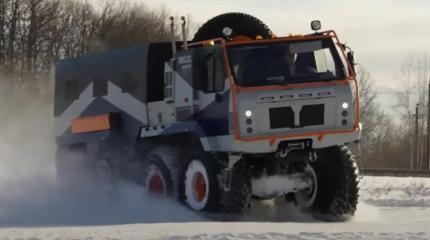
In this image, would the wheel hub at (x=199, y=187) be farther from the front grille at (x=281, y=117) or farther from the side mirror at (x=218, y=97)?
the front grille at (x=281, y=117)

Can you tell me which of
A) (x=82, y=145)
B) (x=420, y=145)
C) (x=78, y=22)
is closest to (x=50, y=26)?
(x=78, y=22)

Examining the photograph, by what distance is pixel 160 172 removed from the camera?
16.5 m

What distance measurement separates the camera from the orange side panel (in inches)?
714

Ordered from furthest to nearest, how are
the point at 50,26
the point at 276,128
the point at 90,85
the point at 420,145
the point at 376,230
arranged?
the point at 420,145 < the point at 50,26 < the point at 90,85 < the point at 276,128 < the point at 376,230

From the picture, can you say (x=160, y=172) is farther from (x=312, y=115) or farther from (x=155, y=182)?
(x=312, y=115)

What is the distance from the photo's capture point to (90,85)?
62.5 feet

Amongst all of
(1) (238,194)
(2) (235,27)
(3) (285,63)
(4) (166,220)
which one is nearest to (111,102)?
(2) (235,27)

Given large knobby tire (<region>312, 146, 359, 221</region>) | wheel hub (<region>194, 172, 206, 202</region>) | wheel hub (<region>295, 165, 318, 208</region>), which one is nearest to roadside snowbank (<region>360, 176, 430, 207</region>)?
wheel hub (<region>295, 165, 318, 208</region>)

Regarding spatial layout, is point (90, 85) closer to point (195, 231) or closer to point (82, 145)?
point (82, 145)

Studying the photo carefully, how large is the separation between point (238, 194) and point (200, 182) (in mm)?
912

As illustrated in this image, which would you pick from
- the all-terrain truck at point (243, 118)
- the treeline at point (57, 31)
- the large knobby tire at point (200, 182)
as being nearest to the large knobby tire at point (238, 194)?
the all-terrain truck at point (243, 118)

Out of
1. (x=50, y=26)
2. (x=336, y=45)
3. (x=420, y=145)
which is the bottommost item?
(x=420, y=145)

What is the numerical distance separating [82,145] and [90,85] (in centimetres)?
125

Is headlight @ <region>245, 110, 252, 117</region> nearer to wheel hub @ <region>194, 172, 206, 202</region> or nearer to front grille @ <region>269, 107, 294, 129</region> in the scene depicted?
front grille @ <region>269, 107, 294, 129</region>
